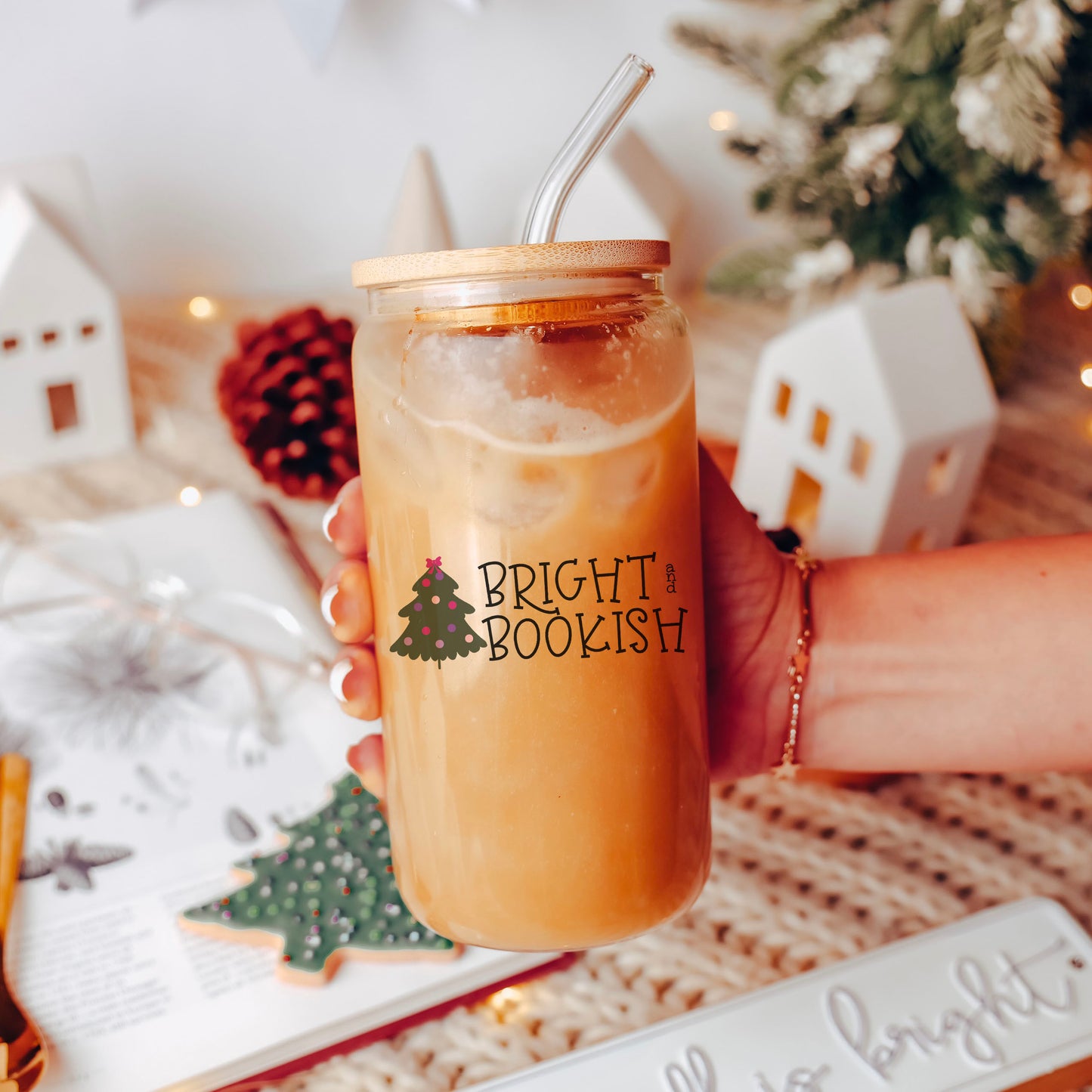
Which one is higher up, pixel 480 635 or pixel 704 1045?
pixel 480 635

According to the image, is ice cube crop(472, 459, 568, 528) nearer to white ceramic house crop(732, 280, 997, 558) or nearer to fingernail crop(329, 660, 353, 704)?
fingernail crop(329, 660, 353, 704)

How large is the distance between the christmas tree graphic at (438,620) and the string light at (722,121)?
3.14ft

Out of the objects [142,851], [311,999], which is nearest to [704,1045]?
[311,999]

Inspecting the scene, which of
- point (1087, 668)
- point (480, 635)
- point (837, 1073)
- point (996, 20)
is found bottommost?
point (837, 1073)

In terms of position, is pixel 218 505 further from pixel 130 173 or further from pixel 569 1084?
pixel 569 1084

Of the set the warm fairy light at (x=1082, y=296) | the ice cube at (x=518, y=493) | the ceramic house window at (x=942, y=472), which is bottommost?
the warm fairy light at (x=1082, y=296)

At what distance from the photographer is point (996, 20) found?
845 mm

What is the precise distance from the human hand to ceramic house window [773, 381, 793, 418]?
0.84 feet

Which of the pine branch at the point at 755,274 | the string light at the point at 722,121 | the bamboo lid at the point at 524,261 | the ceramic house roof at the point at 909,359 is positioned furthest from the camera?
the string light at the point at 722,121

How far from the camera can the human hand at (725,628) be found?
529 mm

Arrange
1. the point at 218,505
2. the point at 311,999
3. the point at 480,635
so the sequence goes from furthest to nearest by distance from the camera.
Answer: the point at 218,505, the point at 311,999, the point at 480,635

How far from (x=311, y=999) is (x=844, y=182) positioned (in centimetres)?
82

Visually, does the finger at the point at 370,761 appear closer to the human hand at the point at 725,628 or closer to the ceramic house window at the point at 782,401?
the human hand at the point at 725,628

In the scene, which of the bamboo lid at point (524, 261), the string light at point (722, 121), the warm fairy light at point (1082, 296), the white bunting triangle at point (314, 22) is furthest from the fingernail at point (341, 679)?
the warm fairy light at point (1082, 296)
